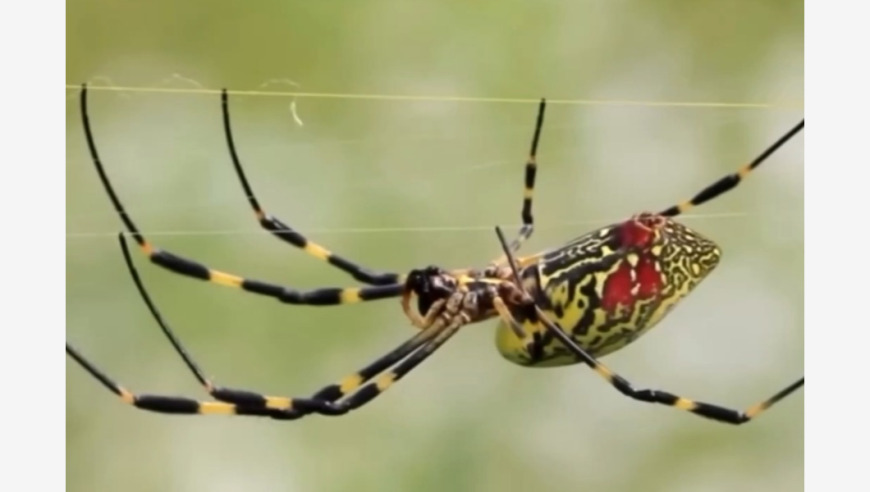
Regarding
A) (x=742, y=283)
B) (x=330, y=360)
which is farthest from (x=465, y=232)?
(x=742, y=283)

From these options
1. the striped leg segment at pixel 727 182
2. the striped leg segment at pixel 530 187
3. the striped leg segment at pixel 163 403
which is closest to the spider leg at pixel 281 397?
the striped leg segment at pixel 163 403

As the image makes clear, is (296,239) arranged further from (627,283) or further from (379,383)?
(627,283)

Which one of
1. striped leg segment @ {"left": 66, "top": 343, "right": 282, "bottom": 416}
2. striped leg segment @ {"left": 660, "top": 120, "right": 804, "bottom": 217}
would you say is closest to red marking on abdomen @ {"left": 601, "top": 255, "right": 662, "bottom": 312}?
striped leg segment @ {"left": 660, "top": 120, "right": 804, "bottom": 217}

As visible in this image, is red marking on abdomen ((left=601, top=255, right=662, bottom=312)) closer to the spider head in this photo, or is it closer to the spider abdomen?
the spider abdomen

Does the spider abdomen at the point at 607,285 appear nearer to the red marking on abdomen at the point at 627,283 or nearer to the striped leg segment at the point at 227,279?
the red marking on abdomen at the point at 627,283

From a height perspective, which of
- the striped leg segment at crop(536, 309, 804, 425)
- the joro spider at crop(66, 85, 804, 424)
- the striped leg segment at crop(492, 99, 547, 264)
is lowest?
the striped leg segment at crop(536, 309, 804, 425)

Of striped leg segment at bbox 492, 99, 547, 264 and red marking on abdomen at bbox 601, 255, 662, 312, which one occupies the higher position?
striped leg segment at bbox 492, 99, 547, 264

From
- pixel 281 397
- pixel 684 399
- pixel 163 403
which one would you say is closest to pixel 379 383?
pixel 281 397
